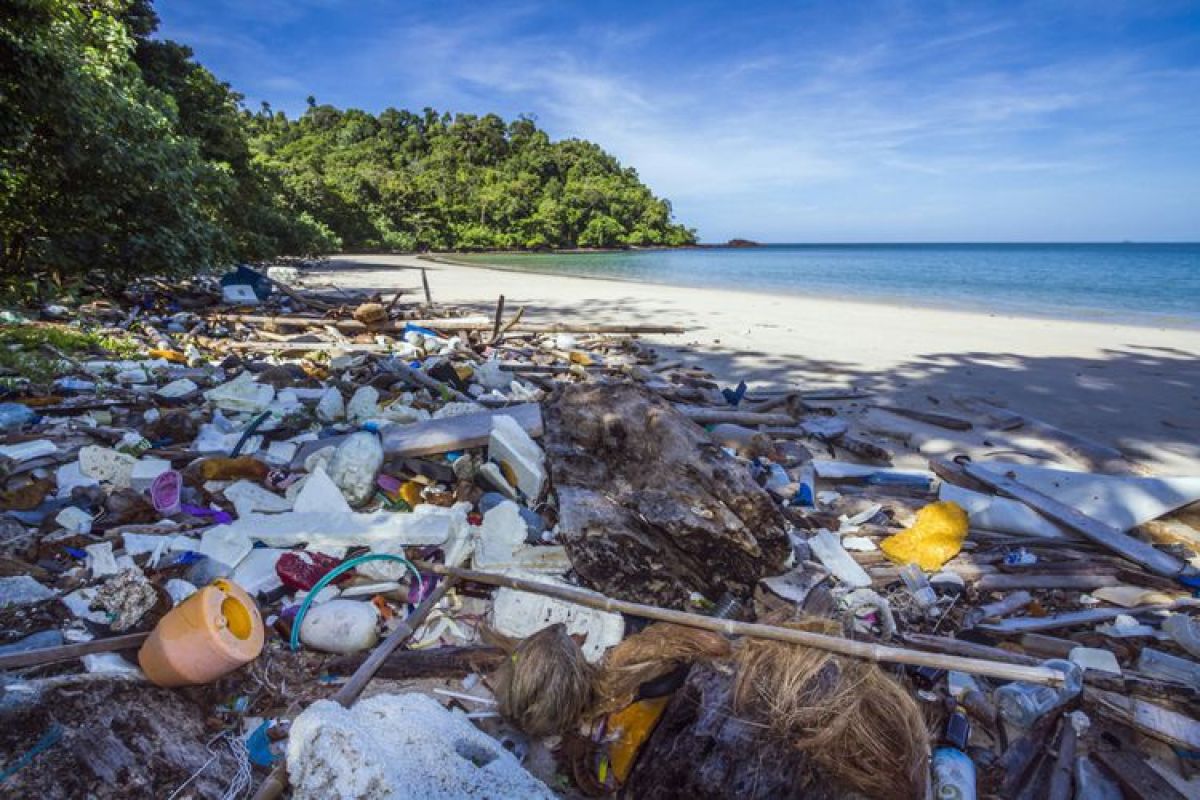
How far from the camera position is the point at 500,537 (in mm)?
3291

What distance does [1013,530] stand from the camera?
12.2 ft

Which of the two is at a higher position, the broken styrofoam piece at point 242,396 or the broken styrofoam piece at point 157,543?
the broken styrofoam piece at point 242,396

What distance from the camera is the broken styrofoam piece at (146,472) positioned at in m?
3.68

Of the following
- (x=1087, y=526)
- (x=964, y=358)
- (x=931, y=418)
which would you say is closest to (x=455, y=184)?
(x=964, y=358)

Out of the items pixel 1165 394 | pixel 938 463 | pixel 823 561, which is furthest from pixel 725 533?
pixel 1165 394

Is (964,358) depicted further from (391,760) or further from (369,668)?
(391,760)

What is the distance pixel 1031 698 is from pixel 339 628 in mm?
2840

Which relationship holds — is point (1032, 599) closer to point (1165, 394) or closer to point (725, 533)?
point (725, 533)

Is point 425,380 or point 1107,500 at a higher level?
point 425,380

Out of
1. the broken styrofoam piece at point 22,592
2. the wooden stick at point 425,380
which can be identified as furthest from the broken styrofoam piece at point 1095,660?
the wooden stick at point 425,380

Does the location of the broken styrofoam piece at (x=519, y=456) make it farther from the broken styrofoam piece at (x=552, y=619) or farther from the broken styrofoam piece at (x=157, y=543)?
the broken styrofoam piece at (x=157, y=543)

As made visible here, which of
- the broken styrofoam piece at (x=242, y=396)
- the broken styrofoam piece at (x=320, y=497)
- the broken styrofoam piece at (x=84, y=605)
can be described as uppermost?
the broken styrofoam piece at (x=242, y=396)

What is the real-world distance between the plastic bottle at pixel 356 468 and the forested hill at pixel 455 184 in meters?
37.8

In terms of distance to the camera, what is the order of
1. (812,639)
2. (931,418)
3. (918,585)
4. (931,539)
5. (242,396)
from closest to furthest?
(812,639)
(918,585)
(931,539)
(242,396)
(931,418)
